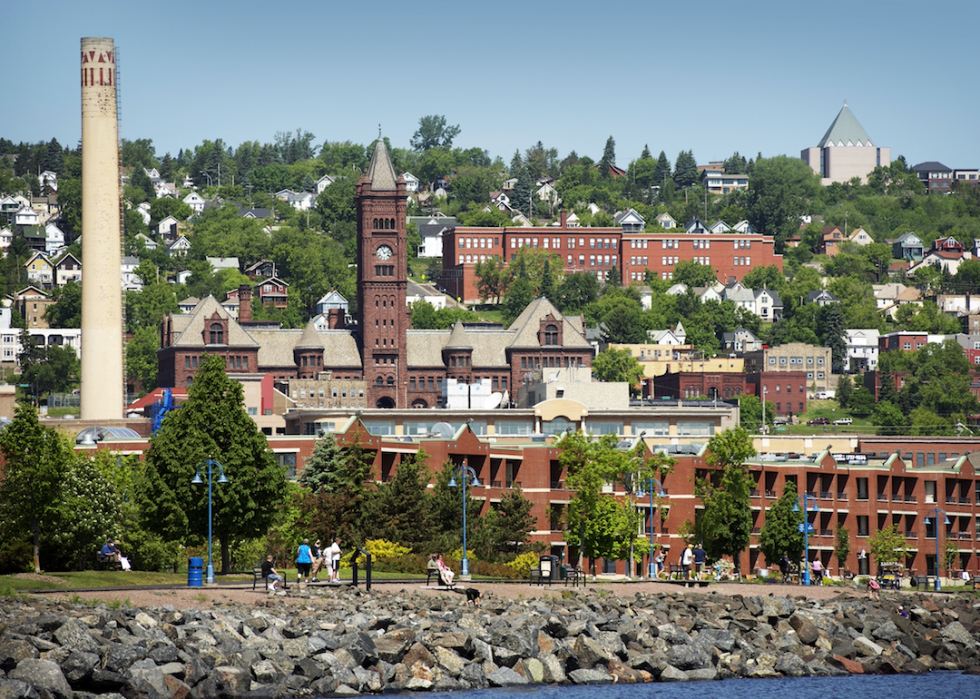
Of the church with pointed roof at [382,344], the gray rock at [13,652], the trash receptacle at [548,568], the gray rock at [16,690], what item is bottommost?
the gray rock at [16,690]

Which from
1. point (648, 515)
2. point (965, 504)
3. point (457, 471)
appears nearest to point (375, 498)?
point (457, 471)

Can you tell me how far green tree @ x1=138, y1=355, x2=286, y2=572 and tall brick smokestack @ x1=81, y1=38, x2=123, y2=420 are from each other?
167 feet

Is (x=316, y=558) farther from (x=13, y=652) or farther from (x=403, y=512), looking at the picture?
(x=13, y=652)

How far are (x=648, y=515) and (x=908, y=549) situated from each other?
18079mm

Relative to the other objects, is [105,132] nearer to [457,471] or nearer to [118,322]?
[118,322]

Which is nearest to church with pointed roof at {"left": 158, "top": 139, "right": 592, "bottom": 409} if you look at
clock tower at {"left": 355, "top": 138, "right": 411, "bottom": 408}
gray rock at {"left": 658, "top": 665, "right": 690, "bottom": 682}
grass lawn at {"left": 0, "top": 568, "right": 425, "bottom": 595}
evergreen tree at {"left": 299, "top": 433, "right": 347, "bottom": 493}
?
clock tower at {"left": 355, "top": 138, "right": 411, "bottom": 408}

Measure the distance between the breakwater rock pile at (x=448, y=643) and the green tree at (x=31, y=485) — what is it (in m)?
10.3

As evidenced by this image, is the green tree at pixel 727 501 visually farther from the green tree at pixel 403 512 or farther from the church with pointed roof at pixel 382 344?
the church with pointed roof at pixel 382 344

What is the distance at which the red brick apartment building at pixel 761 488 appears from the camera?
290 ft

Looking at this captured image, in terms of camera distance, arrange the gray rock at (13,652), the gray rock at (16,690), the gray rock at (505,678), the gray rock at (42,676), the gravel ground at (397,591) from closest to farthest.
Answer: the gray rock at (16,690) < the gray rock at (42,676) < the gray rock at (13,652) < the gravel ground at (397,591) < the gray rock at (505,678)

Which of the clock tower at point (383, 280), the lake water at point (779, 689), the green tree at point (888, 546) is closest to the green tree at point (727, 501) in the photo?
the green tree at point (888, 546)

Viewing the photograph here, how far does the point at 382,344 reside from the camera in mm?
184125

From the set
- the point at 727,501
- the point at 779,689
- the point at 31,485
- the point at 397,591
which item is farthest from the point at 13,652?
the point at 727,501

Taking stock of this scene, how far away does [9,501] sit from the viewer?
6244cm
